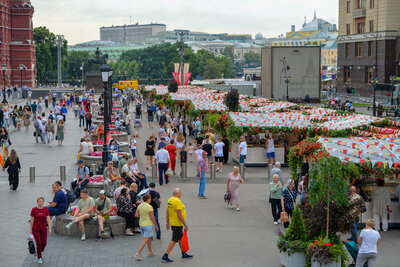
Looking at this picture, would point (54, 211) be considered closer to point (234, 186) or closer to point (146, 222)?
point (146, 222)

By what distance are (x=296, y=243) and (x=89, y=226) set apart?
5.22 metres

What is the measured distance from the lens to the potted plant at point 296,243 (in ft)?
40.8

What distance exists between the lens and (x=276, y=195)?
647 inches

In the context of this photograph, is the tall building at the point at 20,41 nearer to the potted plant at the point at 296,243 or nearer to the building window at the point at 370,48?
the building window at the point at 370,48

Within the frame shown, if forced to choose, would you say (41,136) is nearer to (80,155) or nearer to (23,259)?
(80,155)

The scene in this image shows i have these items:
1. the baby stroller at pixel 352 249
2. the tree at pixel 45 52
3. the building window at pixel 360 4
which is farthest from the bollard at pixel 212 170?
the tree at pixel 45 52

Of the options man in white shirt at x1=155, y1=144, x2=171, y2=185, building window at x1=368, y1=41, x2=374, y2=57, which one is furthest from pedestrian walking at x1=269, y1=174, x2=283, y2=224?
building window at x1=368, y1=41, x2=374, y2=57

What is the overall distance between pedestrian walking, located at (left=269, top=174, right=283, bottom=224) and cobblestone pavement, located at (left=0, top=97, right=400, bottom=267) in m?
0.30

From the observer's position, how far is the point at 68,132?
136 feet

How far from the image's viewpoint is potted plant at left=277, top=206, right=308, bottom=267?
40.8 ft

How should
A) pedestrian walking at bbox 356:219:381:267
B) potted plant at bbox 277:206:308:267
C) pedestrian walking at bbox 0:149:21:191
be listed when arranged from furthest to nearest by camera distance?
pedestrian walking at bbox 0:149:21:191
potted plant at bbox 277:206:308:267
pedestrian walking at bbox 356:219:381:267

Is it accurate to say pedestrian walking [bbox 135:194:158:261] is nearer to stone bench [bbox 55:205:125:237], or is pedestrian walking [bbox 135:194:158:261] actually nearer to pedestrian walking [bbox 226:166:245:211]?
stone bench [bbox 55:205:125:237]

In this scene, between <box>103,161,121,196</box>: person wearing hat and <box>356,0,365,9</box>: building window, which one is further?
<box>356,0,365,9</box>: building window

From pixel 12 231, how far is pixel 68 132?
26196mm
